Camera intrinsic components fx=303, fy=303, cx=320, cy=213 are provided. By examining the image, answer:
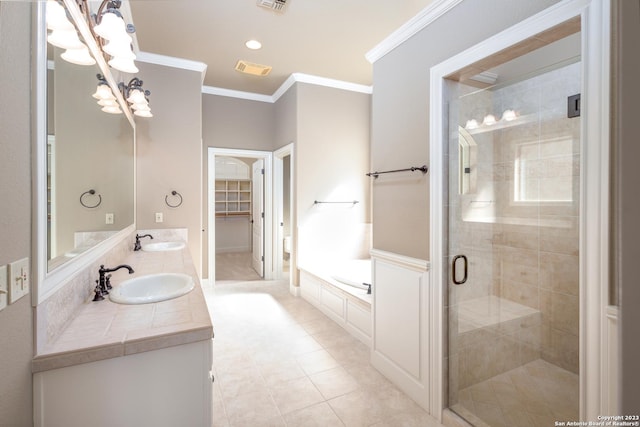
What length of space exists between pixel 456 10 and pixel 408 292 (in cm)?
175

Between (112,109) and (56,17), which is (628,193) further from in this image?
(112,109)

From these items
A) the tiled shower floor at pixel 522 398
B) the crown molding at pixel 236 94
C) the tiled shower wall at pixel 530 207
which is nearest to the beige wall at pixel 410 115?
the tiled shower wall at pixel 530 207

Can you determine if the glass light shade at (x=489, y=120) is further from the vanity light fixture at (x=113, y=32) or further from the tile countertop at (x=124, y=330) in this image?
the vanity light fixture at (x=113, y=32)

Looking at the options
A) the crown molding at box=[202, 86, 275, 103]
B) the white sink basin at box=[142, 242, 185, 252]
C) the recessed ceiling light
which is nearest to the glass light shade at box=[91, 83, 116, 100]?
the white sink basin at box=[142, 242, 185, 252]

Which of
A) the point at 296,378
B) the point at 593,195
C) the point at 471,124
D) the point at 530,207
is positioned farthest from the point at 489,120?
the point at 296,378

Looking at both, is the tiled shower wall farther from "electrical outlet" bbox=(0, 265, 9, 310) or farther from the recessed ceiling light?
the recessed ceiling light

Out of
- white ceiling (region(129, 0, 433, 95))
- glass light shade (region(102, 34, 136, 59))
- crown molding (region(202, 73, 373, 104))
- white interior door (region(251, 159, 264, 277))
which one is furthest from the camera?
white interior door (region(251, 159, 264, 277))

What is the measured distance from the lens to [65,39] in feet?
4.01

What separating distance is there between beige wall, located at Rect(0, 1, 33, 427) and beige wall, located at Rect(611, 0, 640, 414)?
49.7 inches

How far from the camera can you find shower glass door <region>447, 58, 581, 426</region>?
6.19ft

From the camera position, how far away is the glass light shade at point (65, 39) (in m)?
1.12

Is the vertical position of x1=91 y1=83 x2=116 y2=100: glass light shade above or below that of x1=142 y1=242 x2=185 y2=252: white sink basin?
above

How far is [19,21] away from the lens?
2.74ft

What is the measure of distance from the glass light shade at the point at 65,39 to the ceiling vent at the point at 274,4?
1.76 meters
